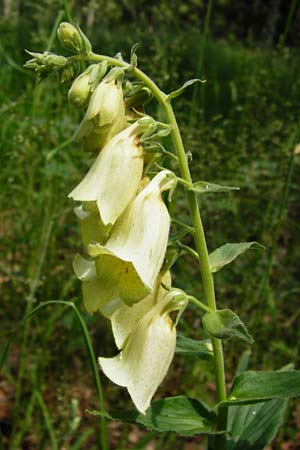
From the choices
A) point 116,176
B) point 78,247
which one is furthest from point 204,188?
point 78,247

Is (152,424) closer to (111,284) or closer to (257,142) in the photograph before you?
(111,284)

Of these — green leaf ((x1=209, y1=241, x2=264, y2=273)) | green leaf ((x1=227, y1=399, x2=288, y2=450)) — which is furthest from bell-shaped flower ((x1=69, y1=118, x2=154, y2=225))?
green leaf ((x1=227, y1=399, x2=288, y2=450))

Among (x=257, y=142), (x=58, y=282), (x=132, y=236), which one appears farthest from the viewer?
(x=257, y=142)

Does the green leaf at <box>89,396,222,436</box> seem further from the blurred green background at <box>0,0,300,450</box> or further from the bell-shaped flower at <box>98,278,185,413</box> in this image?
the blurred green background at <box>0,0,300,450</box>

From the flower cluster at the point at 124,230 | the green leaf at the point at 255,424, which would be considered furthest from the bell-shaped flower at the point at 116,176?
the green leaf at the point at 255,424

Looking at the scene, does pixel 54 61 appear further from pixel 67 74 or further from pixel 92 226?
pixel 92 226

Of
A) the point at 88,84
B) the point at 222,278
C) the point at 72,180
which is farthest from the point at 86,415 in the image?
the point at 88,84
